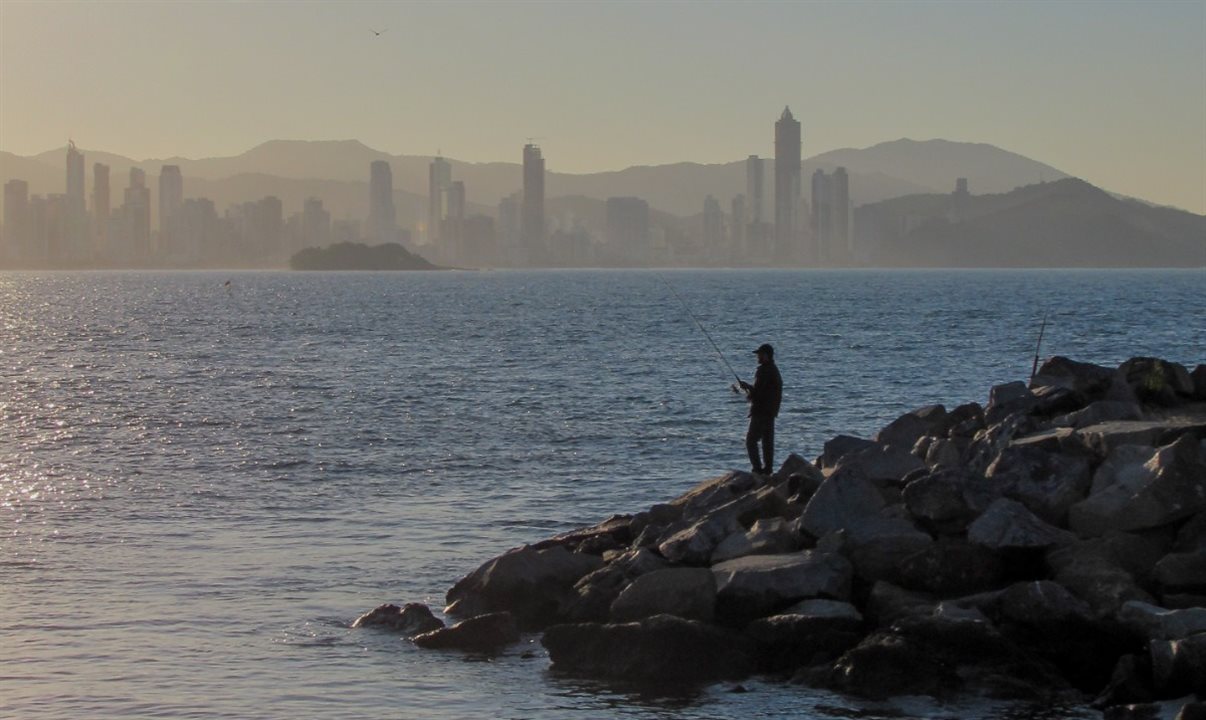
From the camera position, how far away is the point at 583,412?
34625 mm

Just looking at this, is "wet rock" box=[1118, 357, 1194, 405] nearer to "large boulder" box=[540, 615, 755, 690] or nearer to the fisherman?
the fisherman

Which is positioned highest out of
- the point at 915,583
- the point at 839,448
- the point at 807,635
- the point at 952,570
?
the point at 839,448

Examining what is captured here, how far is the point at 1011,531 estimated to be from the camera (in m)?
14.1

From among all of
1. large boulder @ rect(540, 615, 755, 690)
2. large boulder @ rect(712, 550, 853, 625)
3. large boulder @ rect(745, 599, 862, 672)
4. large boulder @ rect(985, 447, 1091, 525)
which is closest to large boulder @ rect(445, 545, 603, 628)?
large boulder @ rect(540, 615, 755, 690)

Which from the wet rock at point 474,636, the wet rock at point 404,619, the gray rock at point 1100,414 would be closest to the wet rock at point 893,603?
the wet rock at point 474,636

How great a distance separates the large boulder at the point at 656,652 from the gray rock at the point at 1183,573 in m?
3.28

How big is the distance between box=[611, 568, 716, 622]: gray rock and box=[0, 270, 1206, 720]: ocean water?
0.88 m

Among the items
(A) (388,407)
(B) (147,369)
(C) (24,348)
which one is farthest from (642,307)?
(A) (388,407)

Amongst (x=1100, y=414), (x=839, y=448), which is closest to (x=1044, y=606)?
(x=1100, y=414)

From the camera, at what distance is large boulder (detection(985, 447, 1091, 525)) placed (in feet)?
49.4

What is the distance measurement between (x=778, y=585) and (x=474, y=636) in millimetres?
2587

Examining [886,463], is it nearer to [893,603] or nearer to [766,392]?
[766,392]

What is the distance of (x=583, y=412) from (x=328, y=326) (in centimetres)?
4502

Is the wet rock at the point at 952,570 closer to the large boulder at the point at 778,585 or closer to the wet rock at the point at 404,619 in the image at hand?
the large boulder at the point at 778,585
